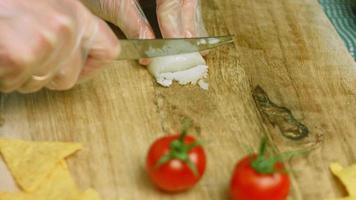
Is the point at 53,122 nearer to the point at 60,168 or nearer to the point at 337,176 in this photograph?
the point at 60,168

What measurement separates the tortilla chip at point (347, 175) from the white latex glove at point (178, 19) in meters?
0.50

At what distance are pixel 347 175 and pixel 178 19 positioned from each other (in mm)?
589

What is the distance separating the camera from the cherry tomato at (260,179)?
1.19 metres

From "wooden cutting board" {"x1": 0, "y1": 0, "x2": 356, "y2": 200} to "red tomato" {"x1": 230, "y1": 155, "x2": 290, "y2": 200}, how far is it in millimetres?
110

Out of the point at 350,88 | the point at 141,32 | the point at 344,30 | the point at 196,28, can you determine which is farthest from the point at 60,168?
the point at 344,30

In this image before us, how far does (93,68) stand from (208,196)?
15.1 inches

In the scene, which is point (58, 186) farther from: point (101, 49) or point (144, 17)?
point (144, 17)

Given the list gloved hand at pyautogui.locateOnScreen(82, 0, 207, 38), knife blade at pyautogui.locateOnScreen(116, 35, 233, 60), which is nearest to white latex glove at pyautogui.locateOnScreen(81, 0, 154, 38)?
gloved hand at pyautogui.locateOnScreen(82, 0, 207, 38)

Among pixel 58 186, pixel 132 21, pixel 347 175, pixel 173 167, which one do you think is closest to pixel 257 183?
pixel 173 167

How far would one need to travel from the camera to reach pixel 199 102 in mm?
1539

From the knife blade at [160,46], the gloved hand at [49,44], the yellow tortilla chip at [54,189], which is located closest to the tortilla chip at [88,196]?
the yellow tortilla chip at [54,189]

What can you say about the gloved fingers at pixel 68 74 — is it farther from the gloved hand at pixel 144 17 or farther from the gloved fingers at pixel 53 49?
the gloved hand at pixel 144 17

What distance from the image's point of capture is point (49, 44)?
1299 mm

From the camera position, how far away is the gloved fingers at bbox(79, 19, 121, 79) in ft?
4.63
